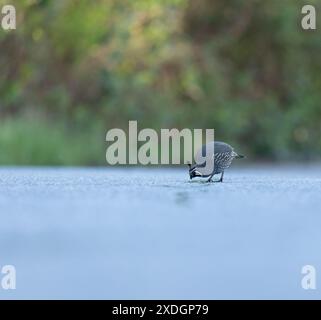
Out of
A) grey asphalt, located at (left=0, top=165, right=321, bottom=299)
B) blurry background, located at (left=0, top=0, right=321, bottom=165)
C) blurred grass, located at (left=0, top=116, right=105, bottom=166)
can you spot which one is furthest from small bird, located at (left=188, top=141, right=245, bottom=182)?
blurry background, located at (left=0, top=0, right=321, bottom=165)

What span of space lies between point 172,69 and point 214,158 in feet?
46.9

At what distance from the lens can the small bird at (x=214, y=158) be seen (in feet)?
8.88

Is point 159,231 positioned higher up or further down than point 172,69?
further down

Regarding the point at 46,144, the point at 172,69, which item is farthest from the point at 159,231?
the point at 172,69

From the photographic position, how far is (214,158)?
2.73 m

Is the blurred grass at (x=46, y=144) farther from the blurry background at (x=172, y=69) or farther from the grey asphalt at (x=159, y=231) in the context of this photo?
the grey asphalt at (x=159, y=231)

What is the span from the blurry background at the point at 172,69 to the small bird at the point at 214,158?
12.8m

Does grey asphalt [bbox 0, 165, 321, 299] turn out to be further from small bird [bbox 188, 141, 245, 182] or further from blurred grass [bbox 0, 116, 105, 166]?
blurred grass [bbox 0, 116, 105, 166]

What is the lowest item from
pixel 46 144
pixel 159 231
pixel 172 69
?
pixel 159 231

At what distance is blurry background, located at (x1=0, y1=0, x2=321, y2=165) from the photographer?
16578 mm

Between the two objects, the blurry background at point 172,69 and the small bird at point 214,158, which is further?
the blurry background at point 172,69

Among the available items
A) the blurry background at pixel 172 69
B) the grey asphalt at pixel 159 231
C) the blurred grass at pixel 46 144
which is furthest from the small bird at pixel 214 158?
the blurry background at pixel 172 69

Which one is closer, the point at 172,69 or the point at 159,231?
the point at 159,231

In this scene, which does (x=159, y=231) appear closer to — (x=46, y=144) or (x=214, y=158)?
(x=214, y=158)
